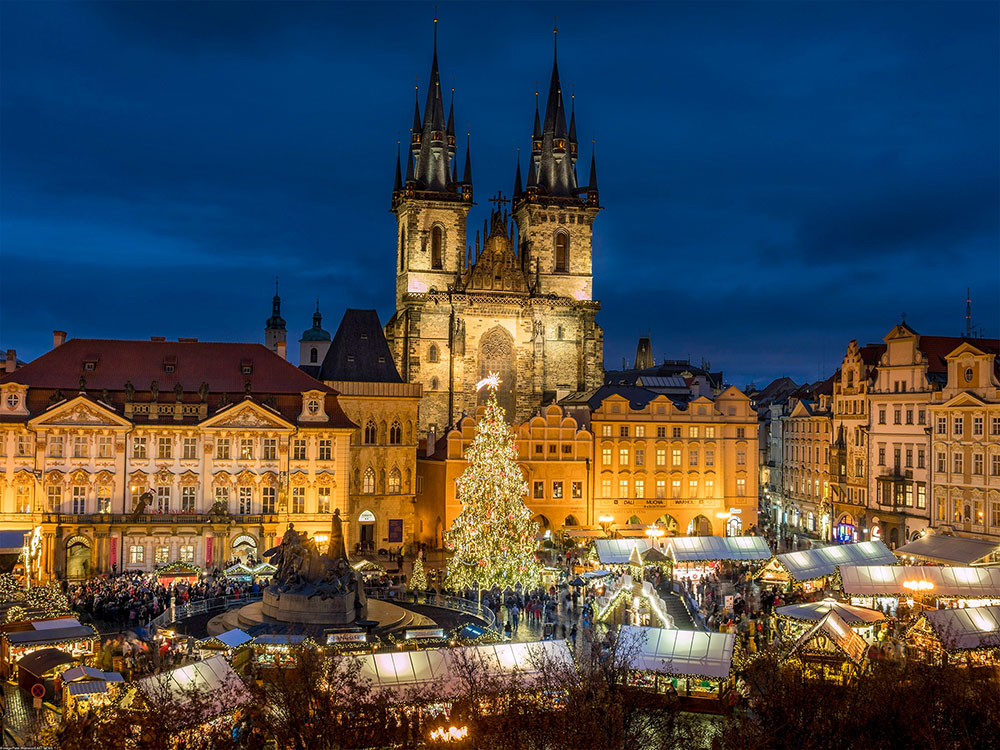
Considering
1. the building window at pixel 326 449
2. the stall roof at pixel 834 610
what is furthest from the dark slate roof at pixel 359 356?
the stall roof at pixel 834 610

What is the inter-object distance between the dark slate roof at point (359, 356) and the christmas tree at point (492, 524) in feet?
66.1

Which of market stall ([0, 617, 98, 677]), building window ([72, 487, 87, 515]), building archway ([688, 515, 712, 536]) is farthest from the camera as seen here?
building archway ([688, 515, 712, 536])

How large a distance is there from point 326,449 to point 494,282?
26920 mm

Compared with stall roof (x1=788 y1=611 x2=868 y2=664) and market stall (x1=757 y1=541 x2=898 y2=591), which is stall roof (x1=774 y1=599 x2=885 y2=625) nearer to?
stall roof (x1=788 y1=611 x2=868 y2=664)

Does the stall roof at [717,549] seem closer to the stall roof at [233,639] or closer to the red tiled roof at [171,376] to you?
the red tiled roof at [171,376]

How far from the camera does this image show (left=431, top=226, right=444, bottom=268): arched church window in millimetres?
83312

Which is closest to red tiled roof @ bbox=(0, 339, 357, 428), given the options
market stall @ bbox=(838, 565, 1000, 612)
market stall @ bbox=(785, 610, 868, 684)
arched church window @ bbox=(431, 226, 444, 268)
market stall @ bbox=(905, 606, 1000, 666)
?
arched church window @ bbox=(431, 226, 444, 268)

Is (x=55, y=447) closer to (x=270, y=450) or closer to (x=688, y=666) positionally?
(x=270, y=450)

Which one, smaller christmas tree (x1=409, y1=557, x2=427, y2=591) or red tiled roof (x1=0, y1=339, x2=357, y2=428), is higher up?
red tiled roof (x1=0, y1=339, x2=357, y2=428)

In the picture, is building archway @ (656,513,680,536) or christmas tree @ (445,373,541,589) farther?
building archway @ (656,513,680,536)

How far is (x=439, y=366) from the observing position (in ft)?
261

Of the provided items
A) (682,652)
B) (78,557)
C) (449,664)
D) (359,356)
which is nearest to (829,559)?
(682,652)

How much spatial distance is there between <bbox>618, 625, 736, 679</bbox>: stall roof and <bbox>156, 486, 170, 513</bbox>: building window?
31716 mm

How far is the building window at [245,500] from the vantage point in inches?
2244
